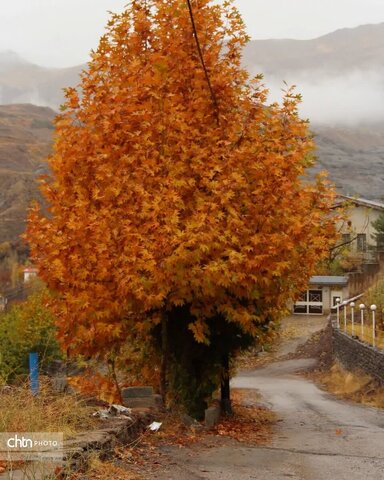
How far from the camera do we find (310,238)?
13039 mm

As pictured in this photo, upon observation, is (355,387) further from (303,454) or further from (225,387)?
(303,454)

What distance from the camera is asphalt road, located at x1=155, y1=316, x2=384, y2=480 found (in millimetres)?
9055

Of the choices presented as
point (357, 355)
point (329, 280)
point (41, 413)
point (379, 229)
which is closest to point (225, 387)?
point (41, 413)

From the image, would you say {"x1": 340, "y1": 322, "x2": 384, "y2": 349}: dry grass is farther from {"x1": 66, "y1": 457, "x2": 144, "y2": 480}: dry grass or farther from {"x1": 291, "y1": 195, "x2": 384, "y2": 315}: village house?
{"x1": 291, "y1": 195, "x2": 384, "y2": 315}: village house

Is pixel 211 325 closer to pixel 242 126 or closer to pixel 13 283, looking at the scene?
pixel 242 126

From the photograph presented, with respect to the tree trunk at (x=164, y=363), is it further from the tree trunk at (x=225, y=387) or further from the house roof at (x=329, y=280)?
the house roof at (x=329, y=280)

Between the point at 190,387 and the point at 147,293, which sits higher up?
the point at 147,293

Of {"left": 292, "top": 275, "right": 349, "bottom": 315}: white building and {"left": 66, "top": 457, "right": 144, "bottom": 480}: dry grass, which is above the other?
{"left": 292, "top": 275, "right": 349, "bottom": 315}: white building

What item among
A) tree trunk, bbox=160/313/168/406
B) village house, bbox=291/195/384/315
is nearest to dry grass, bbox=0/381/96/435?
tree trunk, bbox=160/313/168/406

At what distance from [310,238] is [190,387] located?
12.6 ft

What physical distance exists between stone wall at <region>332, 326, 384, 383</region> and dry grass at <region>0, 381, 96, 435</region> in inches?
585

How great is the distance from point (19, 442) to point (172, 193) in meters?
5.14

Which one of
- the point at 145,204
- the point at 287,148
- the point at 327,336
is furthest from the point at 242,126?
the point at 327,336

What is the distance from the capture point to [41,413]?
895 centimetres
